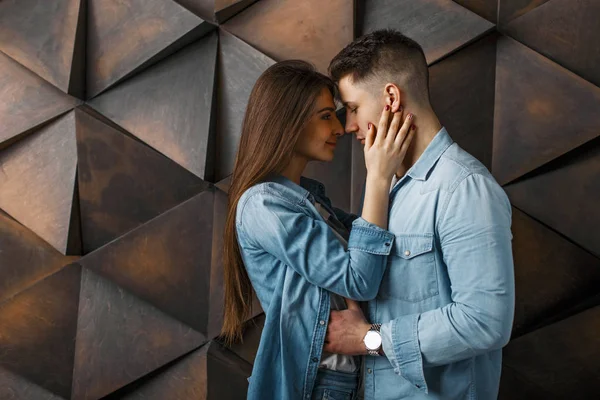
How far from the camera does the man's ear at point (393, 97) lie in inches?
69.0

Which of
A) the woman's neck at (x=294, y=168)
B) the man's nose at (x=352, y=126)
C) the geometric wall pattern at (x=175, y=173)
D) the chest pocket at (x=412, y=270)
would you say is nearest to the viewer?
the chest pocket at (x=412, y=270)

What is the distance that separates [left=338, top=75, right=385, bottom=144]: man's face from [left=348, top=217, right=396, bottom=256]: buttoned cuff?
303 mm

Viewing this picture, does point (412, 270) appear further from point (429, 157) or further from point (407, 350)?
point (429, 157)

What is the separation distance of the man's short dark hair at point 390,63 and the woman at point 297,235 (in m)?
0.12

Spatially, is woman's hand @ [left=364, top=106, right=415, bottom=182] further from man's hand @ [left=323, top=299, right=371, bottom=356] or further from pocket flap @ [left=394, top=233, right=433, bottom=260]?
man's hand @ [left=323, top=299, right=371, bottom=356]

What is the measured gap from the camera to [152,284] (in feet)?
9.18

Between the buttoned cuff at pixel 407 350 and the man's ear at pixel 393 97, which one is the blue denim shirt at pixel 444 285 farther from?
the man's ear at pixel 393 97

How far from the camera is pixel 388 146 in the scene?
68.0 inches

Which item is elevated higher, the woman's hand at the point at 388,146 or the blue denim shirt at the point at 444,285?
the woman's hand at the point at 388,146

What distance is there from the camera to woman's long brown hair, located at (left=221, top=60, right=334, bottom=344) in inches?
74.9

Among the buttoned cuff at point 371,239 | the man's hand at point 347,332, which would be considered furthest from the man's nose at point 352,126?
the man's hand at point 347,332

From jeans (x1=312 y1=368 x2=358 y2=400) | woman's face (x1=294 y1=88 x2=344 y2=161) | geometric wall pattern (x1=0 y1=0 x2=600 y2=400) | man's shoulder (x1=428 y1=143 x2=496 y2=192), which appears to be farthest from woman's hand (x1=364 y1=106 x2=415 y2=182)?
geometric wall pattern (x1=0 y1=0 x2=600 y2=400)

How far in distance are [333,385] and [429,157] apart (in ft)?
2.27

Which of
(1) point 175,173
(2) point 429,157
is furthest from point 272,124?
(1) point 175,173
